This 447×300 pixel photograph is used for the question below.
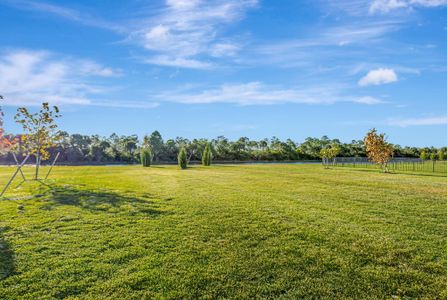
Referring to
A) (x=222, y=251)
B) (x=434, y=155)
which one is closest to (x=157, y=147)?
(x=434, y=155)

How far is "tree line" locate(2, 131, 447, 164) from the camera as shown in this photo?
5378 cm

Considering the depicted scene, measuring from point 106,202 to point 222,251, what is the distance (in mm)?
5151

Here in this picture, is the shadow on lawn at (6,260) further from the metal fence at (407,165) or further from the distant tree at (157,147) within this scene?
the distant tree at (157,147)

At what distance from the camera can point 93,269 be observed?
3996 mm

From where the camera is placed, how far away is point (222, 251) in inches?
181

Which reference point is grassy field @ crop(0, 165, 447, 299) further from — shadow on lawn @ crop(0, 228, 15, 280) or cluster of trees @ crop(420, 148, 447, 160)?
cluster of trees @ crop(420, 148, 447, 160)

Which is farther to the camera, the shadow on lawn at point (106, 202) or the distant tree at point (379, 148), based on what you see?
the distant tree at point (379, 148)

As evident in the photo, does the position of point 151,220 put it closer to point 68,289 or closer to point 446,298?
point 68,289

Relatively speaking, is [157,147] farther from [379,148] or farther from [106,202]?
[106,202]

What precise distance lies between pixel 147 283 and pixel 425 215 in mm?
6645

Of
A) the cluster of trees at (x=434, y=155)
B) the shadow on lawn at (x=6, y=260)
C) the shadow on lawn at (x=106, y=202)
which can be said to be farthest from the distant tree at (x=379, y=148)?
the shadow on lawn at (x=6, y=260)

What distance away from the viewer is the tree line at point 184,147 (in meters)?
53.8

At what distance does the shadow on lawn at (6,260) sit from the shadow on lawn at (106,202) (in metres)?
2.56

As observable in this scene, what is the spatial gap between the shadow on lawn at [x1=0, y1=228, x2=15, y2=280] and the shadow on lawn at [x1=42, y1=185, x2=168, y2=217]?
2.56m
